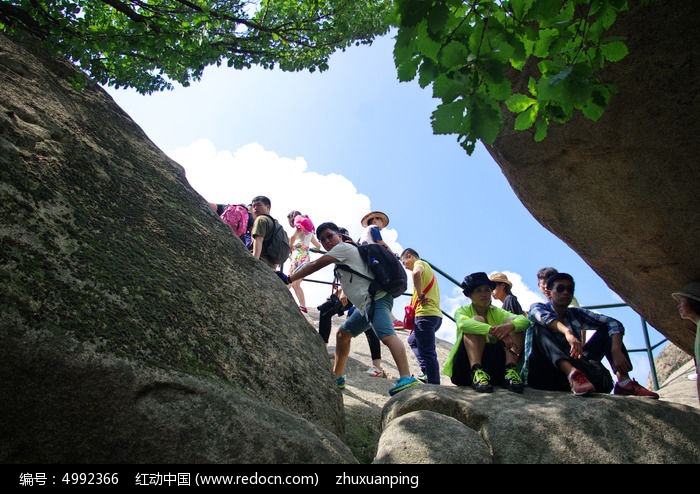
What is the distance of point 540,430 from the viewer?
3682 mm

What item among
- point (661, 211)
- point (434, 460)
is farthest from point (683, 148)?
point (434, 460)

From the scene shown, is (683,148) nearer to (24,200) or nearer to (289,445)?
(289,445)

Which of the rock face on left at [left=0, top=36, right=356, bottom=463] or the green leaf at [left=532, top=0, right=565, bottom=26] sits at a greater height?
the green leaf at [left=532, top=0, right=565, bottom=26]

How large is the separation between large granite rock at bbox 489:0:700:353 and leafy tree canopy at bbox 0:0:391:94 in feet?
12.4

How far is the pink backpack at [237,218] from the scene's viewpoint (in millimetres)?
6812

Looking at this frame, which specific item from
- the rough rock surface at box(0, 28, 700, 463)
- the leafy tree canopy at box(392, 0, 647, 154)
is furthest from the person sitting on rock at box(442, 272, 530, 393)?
the leafy tree canopy at box(392, 0, 647, 154)

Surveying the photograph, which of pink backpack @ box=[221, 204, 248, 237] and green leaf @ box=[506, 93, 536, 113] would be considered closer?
green leaf @ box=[506, 93, 536, 113]

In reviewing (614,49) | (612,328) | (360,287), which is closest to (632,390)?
(612,328)

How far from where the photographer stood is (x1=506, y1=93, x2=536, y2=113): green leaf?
103 inches

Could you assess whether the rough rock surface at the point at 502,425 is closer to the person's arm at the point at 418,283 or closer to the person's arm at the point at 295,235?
the person's arm at the point at 418,283

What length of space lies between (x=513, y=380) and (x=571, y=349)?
581 mm

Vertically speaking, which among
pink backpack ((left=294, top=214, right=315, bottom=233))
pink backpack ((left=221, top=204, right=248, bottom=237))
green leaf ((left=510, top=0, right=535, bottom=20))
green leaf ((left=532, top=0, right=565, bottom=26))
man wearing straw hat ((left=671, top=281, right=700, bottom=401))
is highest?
pink backpack ((left=294, top=214, right=315, bottom=233))

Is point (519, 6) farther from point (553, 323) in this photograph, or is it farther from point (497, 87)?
point (553, 323)

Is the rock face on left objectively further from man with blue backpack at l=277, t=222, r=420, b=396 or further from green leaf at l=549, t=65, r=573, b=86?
green leaf at l=549, t=65, r=573, b=86
